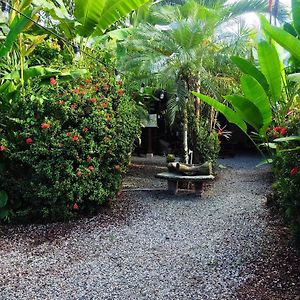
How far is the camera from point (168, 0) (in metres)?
12.2

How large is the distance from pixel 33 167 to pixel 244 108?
252cm

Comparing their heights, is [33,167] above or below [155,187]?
above

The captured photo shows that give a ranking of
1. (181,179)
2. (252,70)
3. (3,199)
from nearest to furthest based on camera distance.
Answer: (252,70), (3,199), (181,179)

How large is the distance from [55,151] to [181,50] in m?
2.95

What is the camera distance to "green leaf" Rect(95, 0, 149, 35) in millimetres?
5328

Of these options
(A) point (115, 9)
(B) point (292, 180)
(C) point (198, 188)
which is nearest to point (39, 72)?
(A) point (115, 9)

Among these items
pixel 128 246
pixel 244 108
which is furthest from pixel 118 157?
pixel 244 108

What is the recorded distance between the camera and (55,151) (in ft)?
14.7

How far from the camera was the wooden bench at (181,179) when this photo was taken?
605cm

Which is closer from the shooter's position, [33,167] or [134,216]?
[33,167]

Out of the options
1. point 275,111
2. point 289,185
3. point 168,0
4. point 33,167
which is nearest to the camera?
point 289,185

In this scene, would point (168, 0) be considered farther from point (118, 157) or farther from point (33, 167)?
point (33, 167)

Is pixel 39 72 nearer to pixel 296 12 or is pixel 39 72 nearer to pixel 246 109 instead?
pixel 246 109

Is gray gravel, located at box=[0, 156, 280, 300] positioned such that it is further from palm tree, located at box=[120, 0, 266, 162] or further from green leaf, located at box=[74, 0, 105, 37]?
green leaf, located at box=[74, 0, 105, 37]
